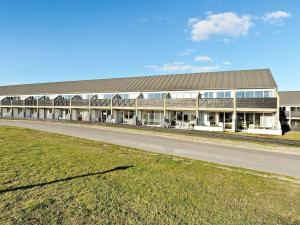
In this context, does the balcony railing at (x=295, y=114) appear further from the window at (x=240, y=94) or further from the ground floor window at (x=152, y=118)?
the ground floor window at (x=152, y=118)

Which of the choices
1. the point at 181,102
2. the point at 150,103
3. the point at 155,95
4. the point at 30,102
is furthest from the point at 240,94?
the point at 30,102

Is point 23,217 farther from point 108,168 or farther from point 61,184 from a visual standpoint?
point 108,168

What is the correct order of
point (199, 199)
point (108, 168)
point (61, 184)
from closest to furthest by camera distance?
point (199, 199), point (61, 184), point (108, 168)

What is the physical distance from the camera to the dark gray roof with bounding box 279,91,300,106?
45606 mm

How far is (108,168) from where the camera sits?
975 cm

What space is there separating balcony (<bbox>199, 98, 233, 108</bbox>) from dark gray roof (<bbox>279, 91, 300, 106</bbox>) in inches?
902

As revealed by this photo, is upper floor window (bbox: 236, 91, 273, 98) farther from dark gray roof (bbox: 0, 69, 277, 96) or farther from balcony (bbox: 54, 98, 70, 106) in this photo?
balcony (bbox: 54, 98, 70, 106)

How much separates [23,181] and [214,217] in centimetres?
614

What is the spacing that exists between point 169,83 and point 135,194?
3507 centimetres

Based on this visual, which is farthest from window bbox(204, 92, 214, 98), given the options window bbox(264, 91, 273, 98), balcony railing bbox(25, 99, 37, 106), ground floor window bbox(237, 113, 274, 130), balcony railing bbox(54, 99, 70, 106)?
balcony railing bbox(25, 99, 37, 106)

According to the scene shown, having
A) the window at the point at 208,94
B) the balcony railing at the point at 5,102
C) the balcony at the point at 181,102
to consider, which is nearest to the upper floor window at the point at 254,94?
the window at the point at 208,94

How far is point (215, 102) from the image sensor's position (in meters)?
31.4

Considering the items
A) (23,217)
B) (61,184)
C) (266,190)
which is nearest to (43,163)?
(61,184)

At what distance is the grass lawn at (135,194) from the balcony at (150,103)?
81.8ft
